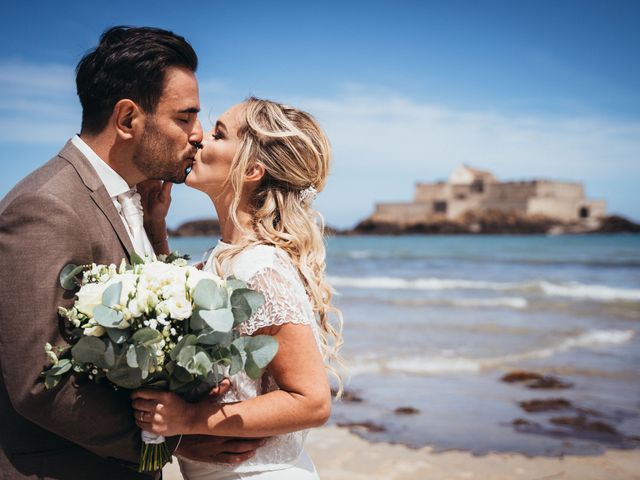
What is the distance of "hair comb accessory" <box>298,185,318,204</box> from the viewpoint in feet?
9.86

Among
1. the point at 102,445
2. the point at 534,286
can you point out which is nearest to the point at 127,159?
the point at 102,445

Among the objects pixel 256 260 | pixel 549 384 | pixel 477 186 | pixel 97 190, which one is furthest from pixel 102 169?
pixel 477 186

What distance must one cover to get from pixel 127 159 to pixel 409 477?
Result: 3.91m

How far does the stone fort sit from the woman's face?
7120cm

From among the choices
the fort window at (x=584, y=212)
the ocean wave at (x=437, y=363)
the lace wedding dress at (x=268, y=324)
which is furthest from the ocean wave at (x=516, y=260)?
the fort window at (x=584, y=212)

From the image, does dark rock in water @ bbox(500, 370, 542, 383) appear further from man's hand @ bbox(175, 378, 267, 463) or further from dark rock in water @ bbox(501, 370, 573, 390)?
man's hand @ bbox(175, 378, 267, 463)

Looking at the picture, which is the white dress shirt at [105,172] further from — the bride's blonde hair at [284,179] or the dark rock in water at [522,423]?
the dark rock in water at [522,423]

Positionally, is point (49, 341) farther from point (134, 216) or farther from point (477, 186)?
point (477, 186)

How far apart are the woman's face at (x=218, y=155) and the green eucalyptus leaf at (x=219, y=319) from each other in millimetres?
987

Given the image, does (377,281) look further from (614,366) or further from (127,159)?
(127,159)

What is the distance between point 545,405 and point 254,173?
18.8ft

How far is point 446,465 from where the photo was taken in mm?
5621

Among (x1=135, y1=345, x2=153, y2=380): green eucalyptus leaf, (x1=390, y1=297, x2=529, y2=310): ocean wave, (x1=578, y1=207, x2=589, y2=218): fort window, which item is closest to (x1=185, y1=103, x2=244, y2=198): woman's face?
(x1=135, y1=345, x2=153, y2=380): green eucalyptus leaf

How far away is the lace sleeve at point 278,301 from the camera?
245cm
